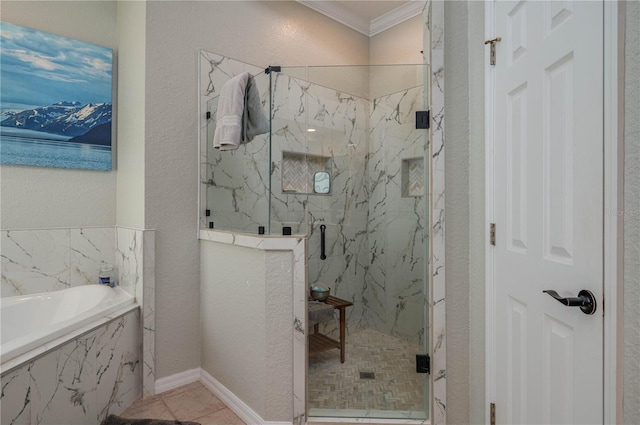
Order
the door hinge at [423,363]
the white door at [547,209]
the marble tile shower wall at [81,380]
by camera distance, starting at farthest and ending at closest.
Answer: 1. the door hinge at [423,363]
2. the marble tile shower wall at [81,380]
3. the white door at [547,209]

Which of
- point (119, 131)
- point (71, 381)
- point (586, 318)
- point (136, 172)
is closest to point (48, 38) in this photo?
point (119, 131)

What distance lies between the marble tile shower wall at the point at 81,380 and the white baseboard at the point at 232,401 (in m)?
0.43

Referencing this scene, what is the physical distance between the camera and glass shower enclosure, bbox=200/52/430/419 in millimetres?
1896

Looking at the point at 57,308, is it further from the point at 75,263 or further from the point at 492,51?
the point at 492,51

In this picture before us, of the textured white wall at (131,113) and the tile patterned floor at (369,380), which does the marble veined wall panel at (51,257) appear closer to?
the textured white wall at (131,113)

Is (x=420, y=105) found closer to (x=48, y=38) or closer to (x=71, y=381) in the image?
(x=71, y=381)

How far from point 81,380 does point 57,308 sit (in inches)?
27.8

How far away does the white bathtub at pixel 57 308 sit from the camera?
1925 mm

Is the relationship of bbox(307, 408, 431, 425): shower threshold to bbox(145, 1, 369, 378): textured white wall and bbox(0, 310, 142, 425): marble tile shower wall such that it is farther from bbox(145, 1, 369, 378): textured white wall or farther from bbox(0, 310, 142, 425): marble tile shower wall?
bbox(0, 310, 142, 425): marble tile shower wall

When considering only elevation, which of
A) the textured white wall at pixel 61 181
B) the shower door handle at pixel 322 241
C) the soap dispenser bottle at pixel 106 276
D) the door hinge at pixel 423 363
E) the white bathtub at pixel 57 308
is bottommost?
the door hinge at pixel 423 363

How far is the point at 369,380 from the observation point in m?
2.00

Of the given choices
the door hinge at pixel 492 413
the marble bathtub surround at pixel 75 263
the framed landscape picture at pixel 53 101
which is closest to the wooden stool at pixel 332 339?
the door hinge at pixel 492 413

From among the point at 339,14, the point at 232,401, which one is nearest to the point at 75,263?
the point at 232,401

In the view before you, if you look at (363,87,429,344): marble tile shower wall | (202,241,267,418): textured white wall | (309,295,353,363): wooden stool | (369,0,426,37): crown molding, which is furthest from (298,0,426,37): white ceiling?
(309,295,353,363): wooden stool
